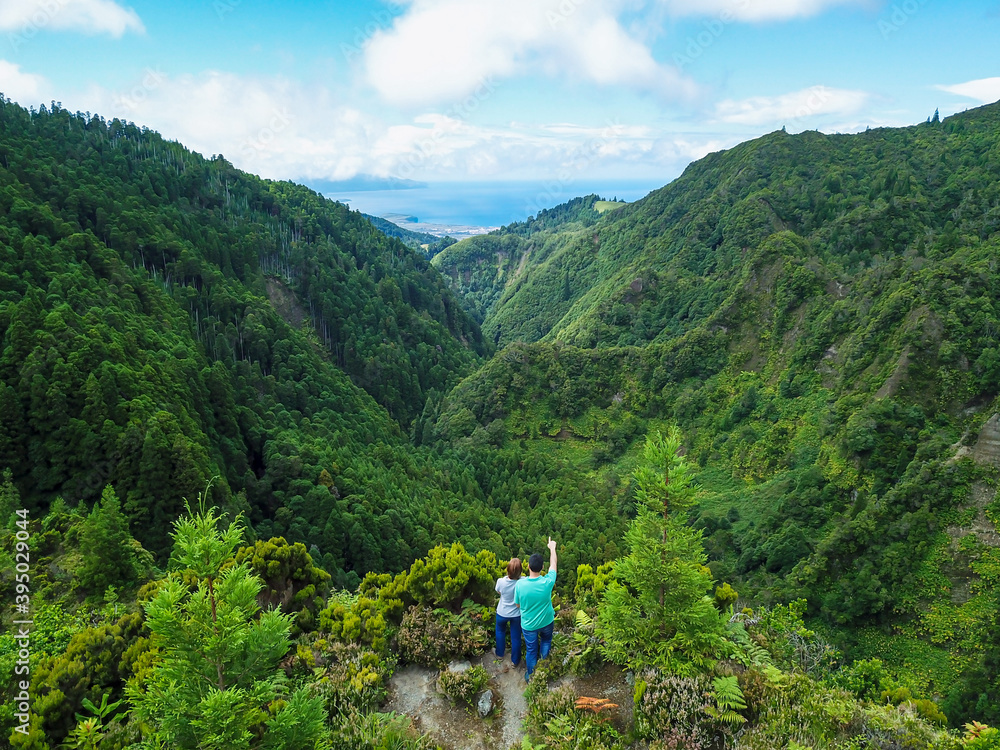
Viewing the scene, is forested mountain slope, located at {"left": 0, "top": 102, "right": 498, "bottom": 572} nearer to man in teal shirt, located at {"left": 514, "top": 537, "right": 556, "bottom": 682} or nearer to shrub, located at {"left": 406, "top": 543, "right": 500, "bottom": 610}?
shrub, located at {"left": 406, "top": 543, "right": 500, "bottom": 610}

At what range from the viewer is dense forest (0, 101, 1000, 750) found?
9672 millimetres

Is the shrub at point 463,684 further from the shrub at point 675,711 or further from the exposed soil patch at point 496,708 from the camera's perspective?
the shrub at point 675,711

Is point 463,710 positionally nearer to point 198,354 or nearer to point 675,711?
point 675,711

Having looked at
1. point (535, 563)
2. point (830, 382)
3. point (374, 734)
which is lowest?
point (830, 382)

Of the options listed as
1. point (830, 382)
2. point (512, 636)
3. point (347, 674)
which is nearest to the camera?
point (347, 674)

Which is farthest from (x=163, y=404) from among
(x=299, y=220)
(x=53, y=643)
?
(x=299, y=220)

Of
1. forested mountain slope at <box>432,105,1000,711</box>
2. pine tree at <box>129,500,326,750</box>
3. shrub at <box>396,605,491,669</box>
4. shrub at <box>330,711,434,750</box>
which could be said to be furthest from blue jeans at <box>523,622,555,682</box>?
forested mountain slope at <box>432,105,1000,711</box>

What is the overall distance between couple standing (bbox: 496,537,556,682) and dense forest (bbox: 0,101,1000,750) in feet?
2.59

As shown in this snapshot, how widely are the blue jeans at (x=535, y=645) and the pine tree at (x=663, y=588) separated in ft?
3.83

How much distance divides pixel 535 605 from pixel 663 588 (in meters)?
2.69

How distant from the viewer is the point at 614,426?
207 feet

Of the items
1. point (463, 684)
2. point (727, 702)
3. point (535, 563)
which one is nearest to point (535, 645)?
point (463, 684)

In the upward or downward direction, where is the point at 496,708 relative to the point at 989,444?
upward

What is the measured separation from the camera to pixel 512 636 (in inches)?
448
